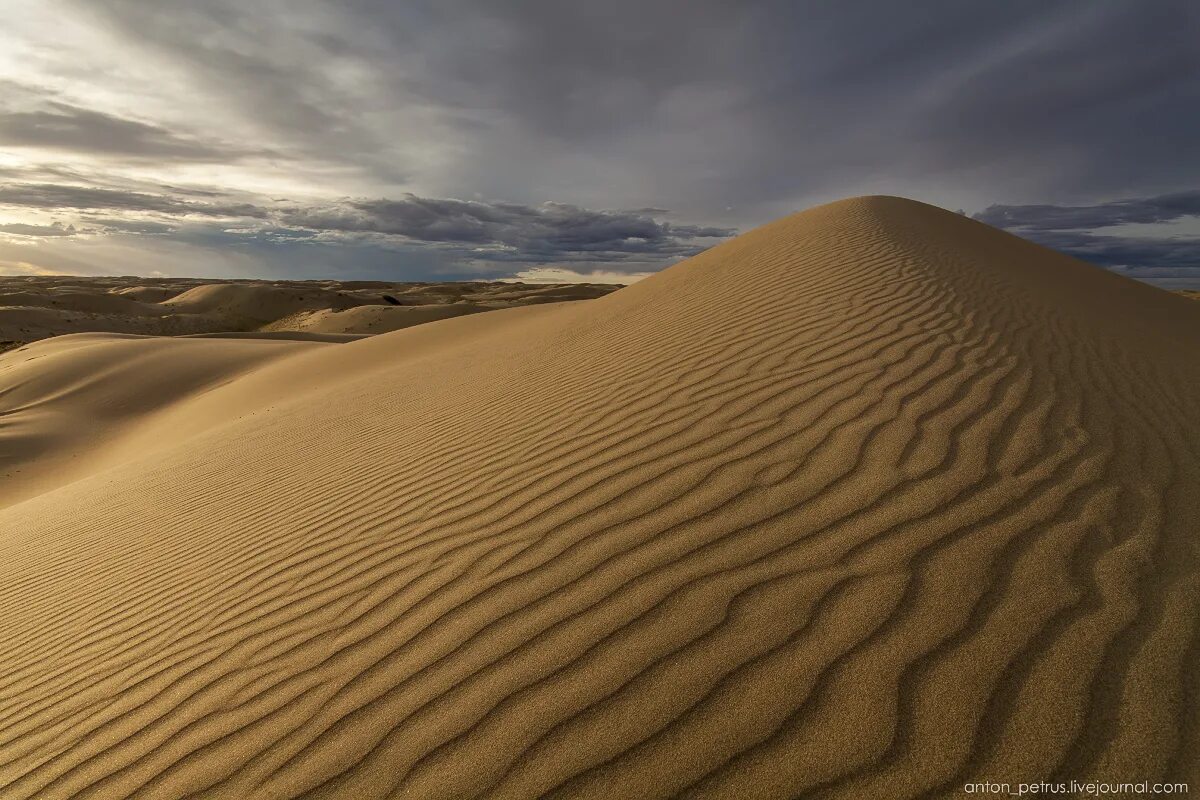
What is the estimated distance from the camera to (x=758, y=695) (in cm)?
191

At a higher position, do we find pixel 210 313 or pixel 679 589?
pixel 679 589

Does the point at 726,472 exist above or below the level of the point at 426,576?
above

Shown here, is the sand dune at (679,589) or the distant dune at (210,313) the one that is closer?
→ the sand dune at (679,589)

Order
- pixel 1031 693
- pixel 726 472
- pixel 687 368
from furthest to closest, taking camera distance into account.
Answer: pixel 687 368 → pixel 726 472 → pixel 1031 693

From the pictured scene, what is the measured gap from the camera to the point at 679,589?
7.87 ft

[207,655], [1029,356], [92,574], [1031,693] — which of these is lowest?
[92,574]

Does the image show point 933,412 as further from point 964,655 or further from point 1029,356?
point 964,655

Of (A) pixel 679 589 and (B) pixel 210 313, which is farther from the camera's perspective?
(B) pixel 210 313

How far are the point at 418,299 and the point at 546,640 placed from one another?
47.2 meters

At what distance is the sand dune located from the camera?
182cm

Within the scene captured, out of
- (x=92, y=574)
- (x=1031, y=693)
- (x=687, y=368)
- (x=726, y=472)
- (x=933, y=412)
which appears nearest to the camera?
(x=1031, y=693)

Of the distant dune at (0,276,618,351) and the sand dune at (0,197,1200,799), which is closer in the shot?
the sand dune at (0,197,1200,799)

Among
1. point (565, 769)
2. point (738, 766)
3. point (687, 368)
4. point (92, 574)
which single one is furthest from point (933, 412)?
point (92, 574)

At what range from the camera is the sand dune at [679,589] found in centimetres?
182
